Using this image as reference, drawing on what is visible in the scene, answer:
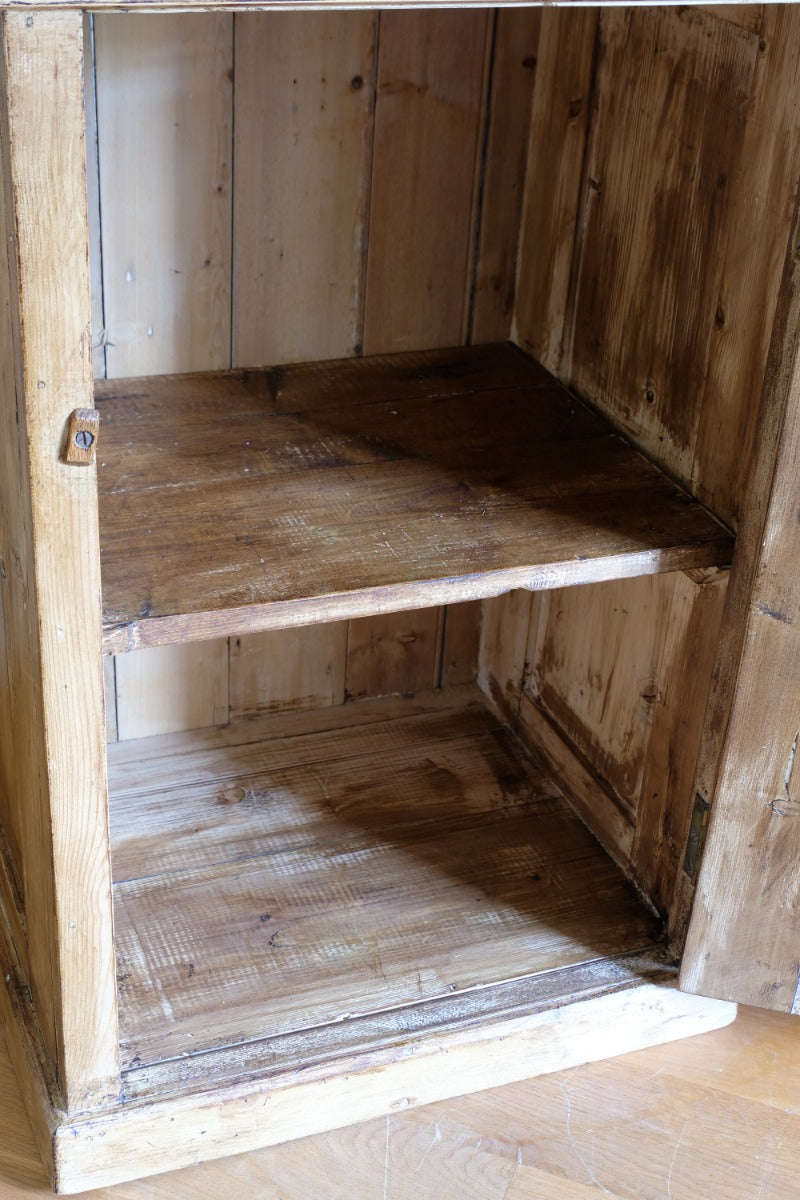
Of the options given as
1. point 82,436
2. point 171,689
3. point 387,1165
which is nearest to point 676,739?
point 387,1165

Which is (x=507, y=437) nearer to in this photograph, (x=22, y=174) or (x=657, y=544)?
(x=657, y=544)

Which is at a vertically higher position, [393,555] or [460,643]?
[393,555]

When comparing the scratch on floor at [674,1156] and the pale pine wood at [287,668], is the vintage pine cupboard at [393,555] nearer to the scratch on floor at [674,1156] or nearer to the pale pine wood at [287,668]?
the pale pine wood at [287,668]

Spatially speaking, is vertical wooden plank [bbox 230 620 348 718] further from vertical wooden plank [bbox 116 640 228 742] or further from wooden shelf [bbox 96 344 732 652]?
wooden shelf [bbox 96 344 732 652]

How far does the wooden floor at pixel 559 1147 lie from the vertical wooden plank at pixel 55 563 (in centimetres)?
16

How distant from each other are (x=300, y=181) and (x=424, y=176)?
144 millimetres

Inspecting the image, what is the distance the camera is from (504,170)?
1.59 m

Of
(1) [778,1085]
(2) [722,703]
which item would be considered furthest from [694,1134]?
(2) [722,703]

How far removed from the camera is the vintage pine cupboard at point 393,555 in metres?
1.21

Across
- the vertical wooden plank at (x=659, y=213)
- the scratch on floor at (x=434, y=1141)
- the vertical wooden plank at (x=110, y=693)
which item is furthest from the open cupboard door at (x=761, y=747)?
the vertical wooden plank at (x=110, y=693)

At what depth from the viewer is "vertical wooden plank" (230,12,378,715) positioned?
1.44 m

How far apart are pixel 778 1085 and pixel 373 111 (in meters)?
1.11

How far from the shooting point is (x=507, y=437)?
1.46m

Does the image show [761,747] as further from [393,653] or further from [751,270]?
[393,653]
